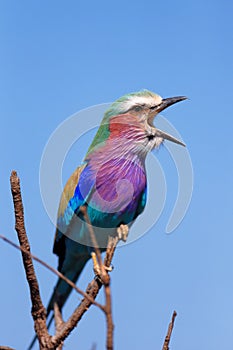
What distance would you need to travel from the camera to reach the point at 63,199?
4.75 meters

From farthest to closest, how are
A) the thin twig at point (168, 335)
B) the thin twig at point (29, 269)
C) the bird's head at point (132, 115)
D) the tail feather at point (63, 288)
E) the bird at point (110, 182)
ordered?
the bird's head at point (132, 115)
the bird at point (110, 182)
the tail feather at point (63, 288)
the thin twig at point (29, 269)
the thin twig at point (168, 335)

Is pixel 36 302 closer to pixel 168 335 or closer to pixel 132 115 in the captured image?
pixel 168 335

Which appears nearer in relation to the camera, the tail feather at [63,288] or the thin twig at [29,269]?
the thin twig at [29,269]

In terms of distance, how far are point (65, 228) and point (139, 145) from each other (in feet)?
2.87

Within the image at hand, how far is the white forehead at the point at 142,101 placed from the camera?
4734mm

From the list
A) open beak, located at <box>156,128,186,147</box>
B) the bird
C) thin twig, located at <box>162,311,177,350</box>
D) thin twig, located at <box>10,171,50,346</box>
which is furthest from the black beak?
thin twig, located at <box>162,311,177,350</box>

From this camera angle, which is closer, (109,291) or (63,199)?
(109,291)

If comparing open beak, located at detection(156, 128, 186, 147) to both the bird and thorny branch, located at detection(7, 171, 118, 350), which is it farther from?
thorny branch, located at detection(7, 171, 118, 350)

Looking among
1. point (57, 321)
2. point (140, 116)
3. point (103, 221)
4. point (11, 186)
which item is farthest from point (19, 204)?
point (140, 116)

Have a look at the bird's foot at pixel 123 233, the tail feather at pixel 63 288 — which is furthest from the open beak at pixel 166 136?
the tail feather at pixel 63 288

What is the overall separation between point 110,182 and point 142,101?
72 centimetres

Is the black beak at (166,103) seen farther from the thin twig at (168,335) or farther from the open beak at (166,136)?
the thin twig at (168,335)

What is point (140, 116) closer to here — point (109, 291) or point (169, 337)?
point (169, 337)

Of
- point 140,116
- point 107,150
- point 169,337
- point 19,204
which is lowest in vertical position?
point 169,337
